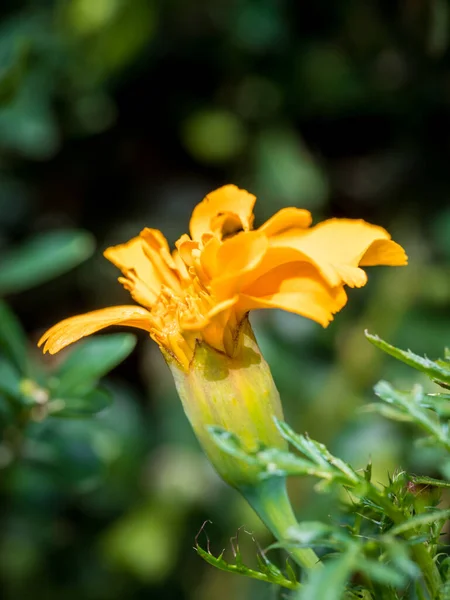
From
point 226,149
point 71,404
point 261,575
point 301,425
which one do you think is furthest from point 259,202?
point 261,575

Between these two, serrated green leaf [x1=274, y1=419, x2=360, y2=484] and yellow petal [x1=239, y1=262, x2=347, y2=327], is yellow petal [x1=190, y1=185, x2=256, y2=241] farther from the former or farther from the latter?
serrated green leaf [x1=274, y1=419, x2=360, y2=484]

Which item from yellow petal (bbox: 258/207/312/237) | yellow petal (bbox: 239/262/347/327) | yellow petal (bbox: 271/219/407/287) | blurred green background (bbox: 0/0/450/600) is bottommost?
blurred green background (bbox: 0/0/450/600)

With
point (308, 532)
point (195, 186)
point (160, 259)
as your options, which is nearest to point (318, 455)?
point (308, 532)

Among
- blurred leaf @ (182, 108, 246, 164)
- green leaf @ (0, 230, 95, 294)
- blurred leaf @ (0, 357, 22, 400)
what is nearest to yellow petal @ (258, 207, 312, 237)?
blurred leaf @ (0, 357, 22, 400)

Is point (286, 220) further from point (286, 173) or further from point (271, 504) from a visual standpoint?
point (286, 173)

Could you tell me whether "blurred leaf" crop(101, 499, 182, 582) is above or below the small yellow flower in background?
below

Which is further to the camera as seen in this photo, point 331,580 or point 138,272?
point 138,272
